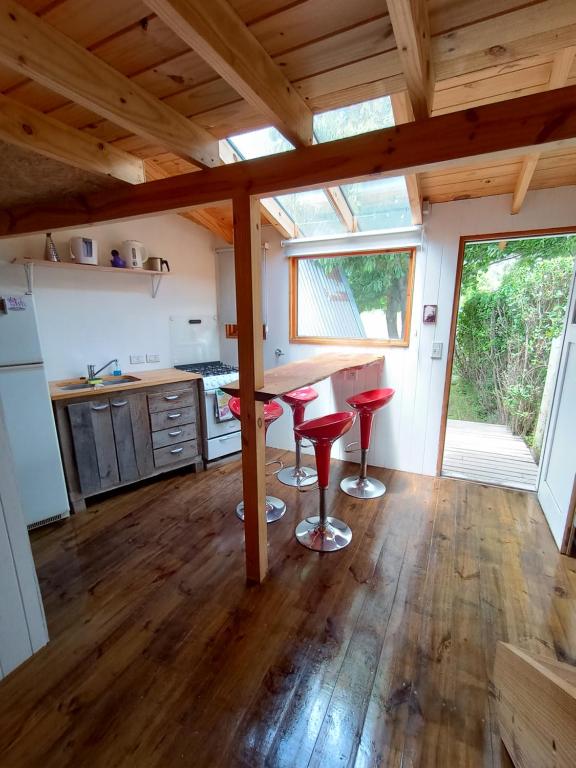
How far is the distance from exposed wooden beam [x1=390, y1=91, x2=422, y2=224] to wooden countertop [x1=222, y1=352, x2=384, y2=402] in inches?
44.3

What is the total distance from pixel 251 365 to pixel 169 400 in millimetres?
1519

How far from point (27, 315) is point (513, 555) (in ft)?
11.2

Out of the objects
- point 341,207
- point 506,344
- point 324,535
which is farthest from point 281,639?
point 506,344

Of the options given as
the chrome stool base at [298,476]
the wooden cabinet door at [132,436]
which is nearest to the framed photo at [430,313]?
the chrome stool base at [298,476]

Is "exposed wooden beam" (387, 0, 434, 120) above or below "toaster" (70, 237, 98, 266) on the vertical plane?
above

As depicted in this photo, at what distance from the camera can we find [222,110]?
1416mm

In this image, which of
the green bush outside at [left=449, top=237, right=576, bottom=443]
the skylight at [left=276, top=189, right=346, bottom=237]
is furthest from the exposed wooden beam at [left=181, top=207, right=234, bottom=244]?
the green bush outside at [left=449, top=237, right=576, bottom=443]

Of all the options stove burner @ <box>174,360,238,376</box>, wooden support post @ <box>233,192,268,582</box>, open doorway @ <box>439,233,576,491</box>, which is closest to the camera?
wooden support post @ <box>233,192,268,582</box>

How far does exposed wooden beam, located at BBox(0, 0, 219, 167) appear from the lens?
0.94 metres

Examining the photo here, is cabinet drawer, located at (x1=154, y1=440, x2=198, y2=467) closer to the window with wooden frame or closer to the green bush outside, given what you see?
the window with wooden frame

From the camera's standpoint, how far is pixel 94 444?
99.9 inches

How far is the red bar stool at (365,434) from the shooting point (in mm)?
2646

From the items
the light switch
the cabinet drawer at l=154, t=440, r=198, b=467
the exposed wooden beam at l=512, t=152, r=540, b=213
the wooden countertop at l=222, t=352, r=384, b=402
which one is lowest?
the cabinet drawer at l=154, t=440, r=198, b=467

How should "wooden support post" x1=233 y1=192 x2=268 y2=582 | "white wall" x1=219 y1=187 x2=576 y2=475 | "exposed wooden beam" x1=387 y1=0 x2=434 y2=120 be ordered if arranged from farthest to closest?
"white wall" x1=219 y1=187 x2=576 y2=475, "wooden support post" x1=233 y1=192 x2=268 y2=582, "exposed wooden beam" x1=387 y1=0 x2=434 y2=120
